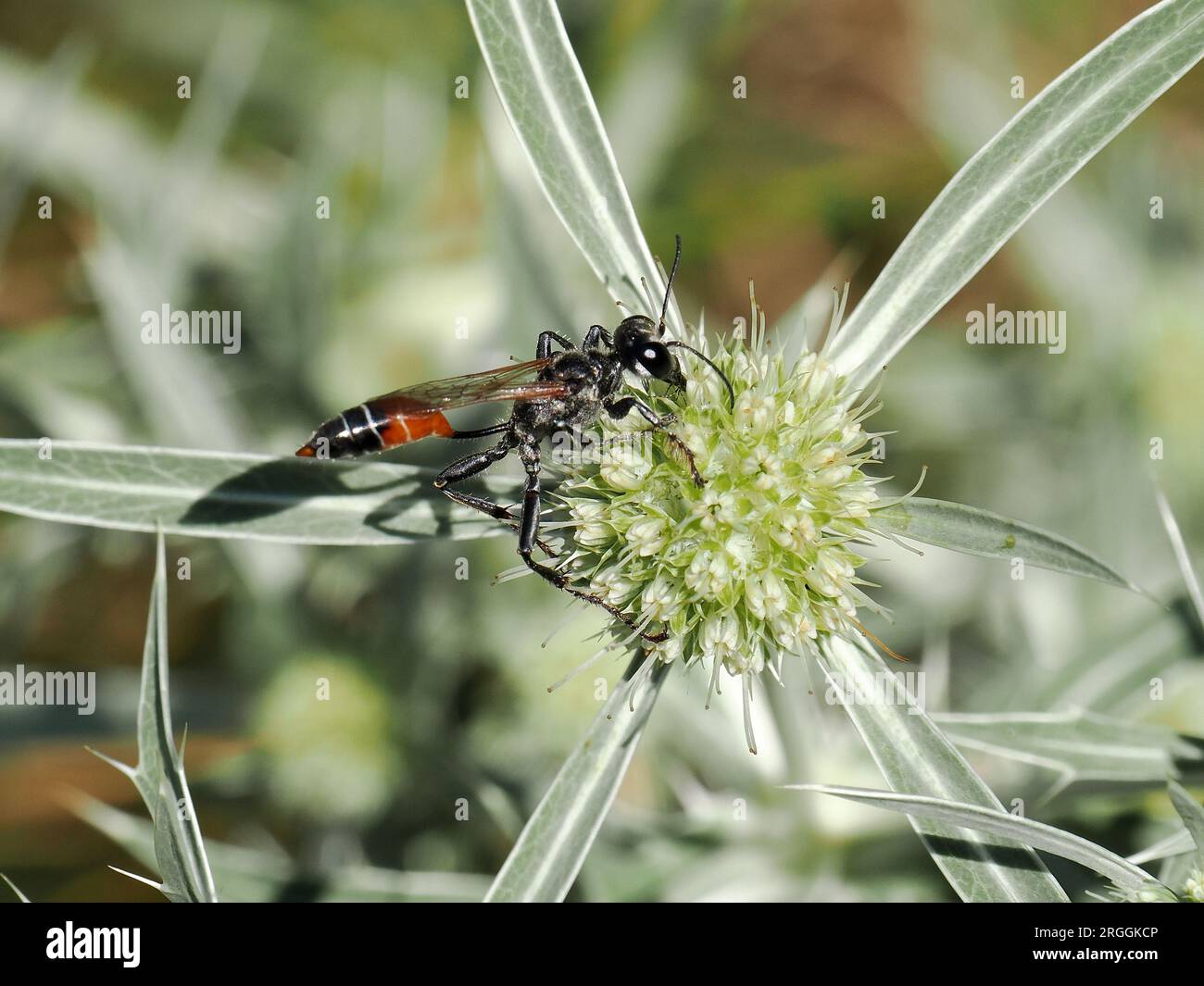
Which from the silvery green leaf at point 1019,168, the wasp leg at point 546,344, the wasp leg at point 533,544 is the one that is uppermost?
the silvery green leaf at point 1019,168

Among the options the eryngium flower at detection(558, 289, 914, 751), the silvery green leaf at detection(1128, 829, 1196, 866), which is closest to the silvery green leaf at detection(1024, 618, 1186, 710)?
the silvery green leaf at detection(1128, 829, 1196, 866)

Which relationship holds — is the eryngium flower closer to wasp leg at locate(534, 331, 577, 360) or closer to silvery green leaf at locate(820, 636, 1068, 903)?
silvery green leaf at locate(820, 636, 1068, 903)

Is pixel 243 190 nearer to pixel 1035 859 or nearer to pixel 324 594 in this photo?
pixel 324 594

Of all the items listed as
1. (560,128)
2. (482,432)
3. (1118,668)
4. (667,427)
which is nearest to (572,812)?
(667,427)

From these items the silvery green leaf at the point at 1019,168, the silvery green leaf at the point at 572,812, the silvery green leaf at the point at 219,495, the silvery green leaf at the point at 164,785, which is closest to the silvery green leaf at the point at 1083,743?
the silvery green leaf at the point at 572,812

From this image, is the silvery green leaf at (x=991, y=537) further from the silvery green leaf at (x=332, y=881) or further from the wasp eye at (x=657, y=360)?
the silvery green leaf at (x=332, y=881)
